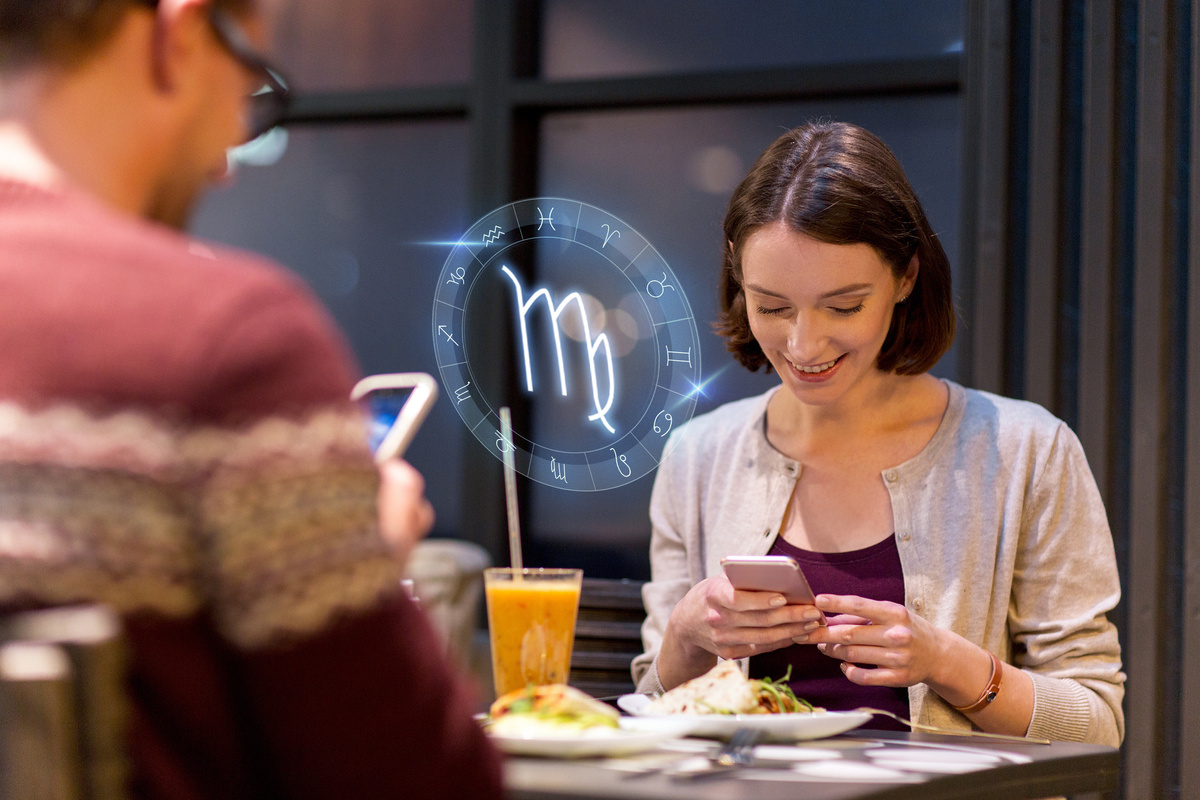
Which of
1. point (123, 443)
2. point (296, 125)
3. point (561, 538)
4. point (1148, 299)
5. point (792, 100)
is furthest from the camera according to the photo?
point (296, 125)

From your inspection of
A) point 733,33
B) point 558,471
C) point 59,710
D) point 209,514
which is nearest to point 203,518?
point 209,514

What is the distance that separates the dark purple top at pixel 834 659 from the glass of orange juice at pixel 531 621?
61 cm

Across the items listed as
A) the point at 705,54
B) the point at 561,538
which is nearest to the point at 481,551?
the point at 561,538

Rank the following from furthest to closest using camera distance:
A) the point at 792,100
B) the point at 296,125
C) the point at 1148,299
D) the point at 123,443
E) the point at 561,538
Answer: the point at 296,125 → the point at 561,538 → the point at 792,100 → the point at 1148,299 → the point at 123,443

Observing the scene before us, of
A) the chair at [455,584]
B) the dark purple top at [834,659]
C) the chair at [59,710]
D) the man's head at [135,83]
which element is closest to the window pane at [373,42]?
the chair at [455,584]

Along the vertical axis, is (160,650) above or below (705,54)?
below

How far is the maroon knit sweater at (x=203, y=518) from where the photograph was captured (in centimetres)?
55

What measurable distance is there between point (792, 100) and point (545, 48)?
0.74 m

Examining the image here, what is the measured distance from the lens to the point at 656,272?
2.99 meters

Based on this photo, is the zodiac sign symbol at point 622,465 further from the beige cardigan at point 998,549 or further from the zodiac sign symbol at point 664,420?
the beige cardigan at point 998,549

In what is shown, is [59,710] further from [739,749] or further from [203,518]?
[739,749]

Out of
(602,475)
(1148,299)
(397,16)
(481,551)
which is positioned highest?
(397,16)

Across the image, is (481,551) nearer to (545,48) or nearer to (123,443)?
(545,48)

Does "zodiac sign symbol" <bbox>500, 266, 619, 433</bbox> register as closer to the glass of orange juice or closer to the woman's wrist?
the woman's wrist
